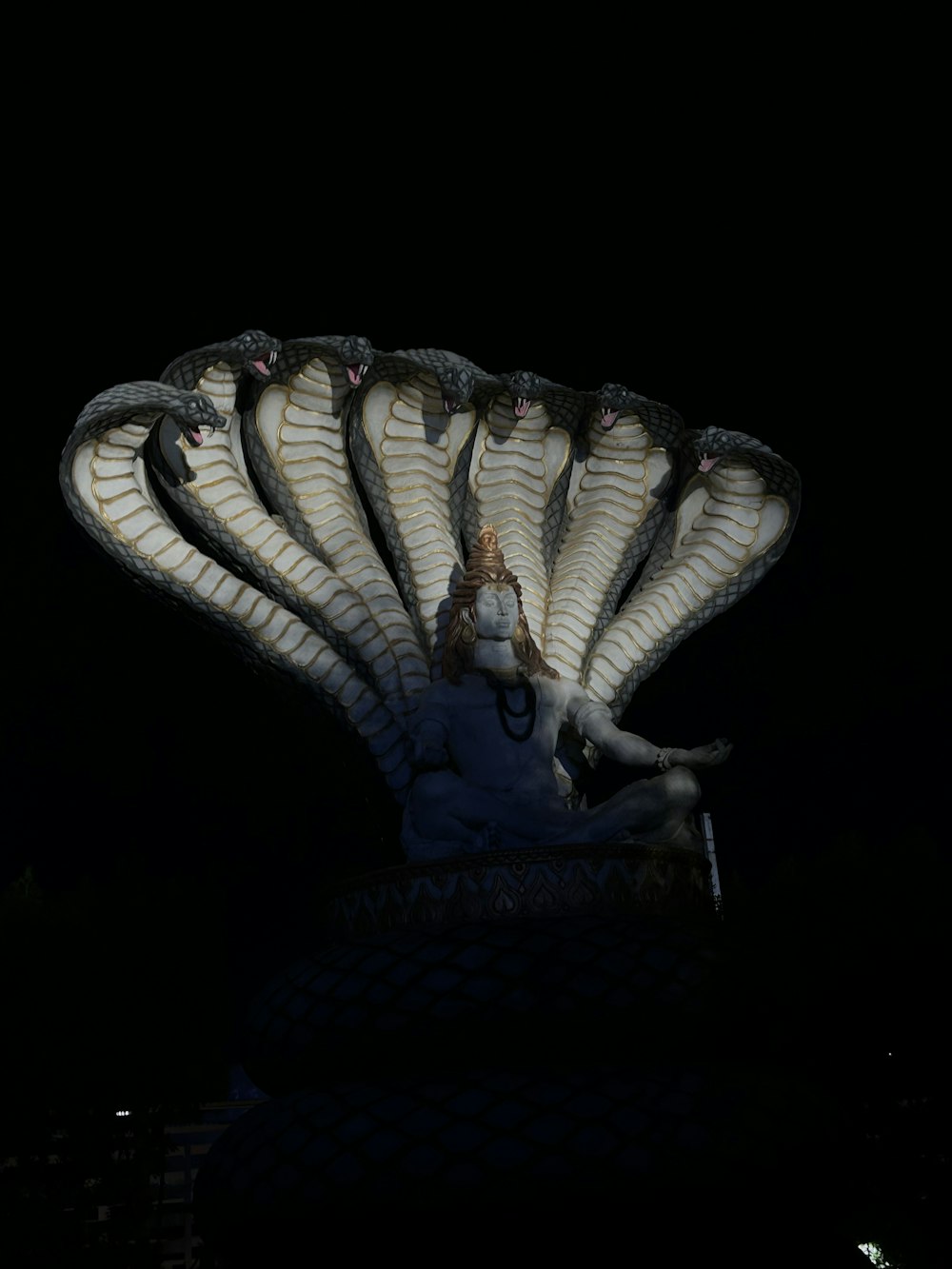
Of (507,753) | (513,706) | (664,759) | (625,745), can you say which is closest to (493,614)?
(513,706)

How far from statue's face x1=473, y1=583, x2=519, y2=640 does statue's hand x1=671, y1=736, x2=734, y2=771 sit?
820 millimetres

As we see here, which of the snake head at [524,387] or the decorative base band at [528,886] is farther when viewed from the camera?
the snake head at [524,387]

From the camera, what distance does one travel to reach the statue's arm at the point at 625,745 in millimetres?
4176

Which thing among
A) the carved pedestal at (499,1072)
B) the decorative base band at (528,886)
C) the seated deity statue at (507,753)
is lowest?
the carved pedestal at (499,1072)

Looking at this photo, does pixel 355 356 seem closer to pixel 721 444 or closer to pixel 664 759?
pixel 721 444

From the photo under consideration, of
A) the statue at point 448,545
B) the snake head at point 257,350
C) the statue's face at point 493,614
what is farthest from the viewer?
the snake head at point 257,350

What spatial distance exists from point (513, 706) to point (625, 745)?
1.45ft

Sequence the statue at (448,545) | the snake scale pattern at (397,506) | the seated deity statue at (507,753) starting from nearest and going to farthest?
1. the seated deity statue at (507,753)
2. the statue at (448,545)
3. the snake scale pattern at (397,506)

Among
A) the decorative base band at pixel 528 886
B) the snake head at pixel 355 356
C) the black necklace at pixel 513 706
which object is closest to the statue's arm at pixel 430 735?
the black necklace at pixel 513 706

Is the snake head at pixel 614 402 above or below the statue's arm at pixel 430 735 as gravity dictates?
above

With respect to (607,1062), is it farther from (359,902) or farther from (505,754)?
(505,754)

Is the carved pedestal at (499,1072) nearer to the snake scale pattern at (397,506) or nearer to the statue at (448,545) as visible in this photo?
the statue at (448,545)

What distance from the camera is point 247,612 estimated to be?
15.4 ft

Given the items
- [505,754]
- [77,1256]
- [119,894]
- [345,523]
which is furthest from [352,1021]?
[119,894]
